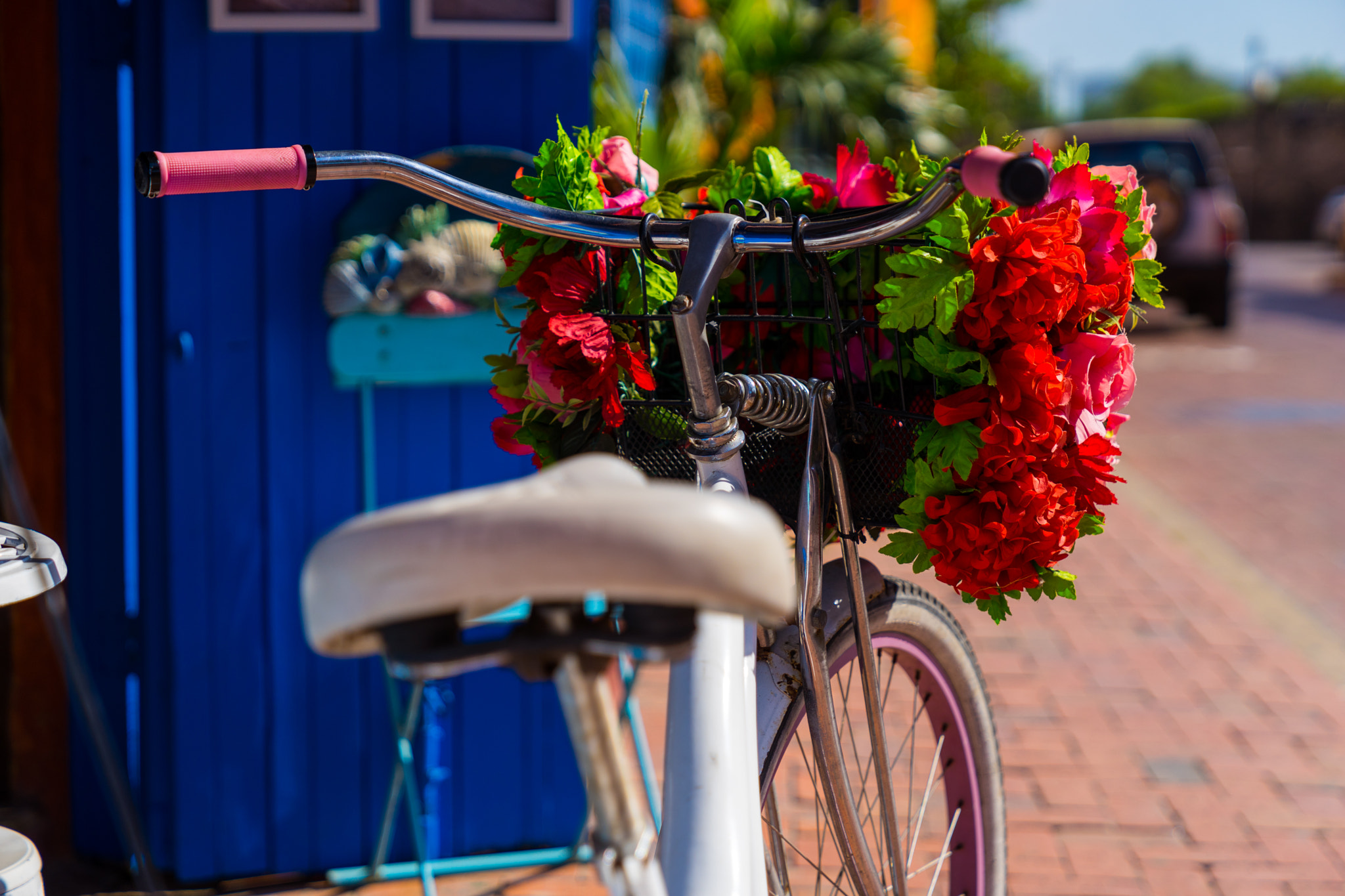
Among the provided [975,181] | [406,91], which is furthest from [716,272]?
[406,91]

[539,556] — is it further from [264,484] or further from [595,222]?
[264,484]

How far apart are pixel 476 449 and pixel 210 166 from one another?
1.40 metres

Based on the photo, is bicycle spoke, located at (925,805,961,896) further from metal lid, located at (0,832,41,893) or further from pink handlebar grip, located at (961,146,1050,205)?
metal lid, located at (0,832,41,893)

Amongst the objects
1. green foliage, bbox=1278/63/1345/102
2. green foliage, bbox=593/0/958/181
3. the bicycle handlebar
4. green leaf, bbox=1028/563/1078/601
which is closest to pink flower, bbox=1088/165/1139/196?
the bicycle handlebar

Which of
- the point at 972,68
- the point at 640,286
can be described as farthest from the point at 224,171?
the point at 972,68

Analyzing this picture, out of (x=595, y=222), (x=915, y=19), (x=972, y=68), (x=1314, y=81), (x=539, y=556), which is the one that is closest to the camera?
(x=539, y=556)

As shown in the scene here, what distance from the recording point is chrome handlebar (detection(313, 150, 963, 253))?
134cm

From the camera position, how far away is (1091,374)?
1.52 metres

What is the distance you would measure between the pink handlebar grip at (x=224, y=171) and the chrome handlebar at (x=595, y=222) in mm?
28

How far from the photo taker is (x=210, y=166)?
4.48ft

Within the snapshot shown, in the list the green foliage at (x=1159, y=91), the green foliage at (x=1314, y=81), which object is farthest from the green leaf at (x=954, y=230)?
the green foliage at (x=1159, y=91)

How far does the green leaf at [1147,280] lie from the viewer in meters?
1.56

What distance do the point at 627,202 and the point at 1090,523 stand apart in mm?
716

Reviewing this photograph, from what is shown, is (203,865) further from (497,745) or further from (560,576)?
(560,576)
